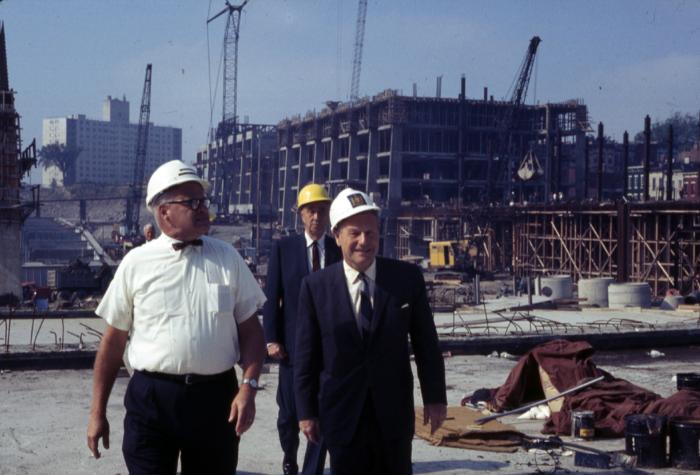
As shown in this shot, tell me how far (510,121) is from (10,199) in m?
52.4

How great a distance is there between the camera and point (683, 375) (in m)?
9.08

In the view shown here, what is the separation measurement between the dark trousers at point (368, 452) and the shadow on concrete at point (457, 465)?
2.73 meters

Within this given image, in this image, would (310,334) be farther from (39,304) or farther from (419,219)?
(419,219)

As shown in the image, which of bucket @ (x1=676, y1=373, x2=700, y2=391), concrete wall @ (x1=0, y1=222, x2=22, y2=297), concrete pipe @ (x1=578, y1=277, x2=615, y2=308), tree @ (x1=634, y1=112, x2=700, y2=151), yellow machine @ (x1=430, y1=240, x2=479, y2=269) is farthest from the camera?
tree @ (x1=634, y1=112, x2=700, y2=151)

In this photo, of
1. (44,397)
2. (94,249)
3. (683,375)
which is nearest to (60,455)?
(44,397)

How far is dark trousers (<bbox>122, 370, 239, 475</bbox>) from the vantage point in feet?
12.6

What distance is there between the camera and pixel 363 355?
424cm

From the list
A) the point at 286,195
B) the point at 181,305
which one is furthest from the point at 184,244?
the point at 286,195

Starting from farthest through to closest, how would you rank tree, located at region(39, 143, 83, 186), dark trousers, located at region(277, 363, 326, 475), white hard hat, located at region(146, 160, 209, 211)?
tree, located at region(39, 143, 83, 186) → dark trousers, located at region(277, 363, 326, 475) → white hard hat, located at region(146, 160, 209, 211)

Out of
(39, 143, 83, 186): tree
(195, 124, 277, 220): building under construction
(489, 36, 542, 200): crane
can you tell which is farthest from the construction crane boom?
(39, 143, 83, 186): tree

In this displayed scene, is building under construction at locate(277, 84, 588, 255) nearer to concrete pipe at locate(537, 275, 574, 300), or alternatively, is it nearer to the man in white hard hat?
concrete pipe at locate(537, 275, 574, 300)

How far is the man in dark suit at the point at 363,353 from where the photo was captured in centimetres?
419

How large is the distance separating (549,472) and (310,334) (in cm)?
327

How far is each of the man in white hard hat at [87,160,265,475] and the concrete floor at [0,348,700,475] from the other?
2967 mm
